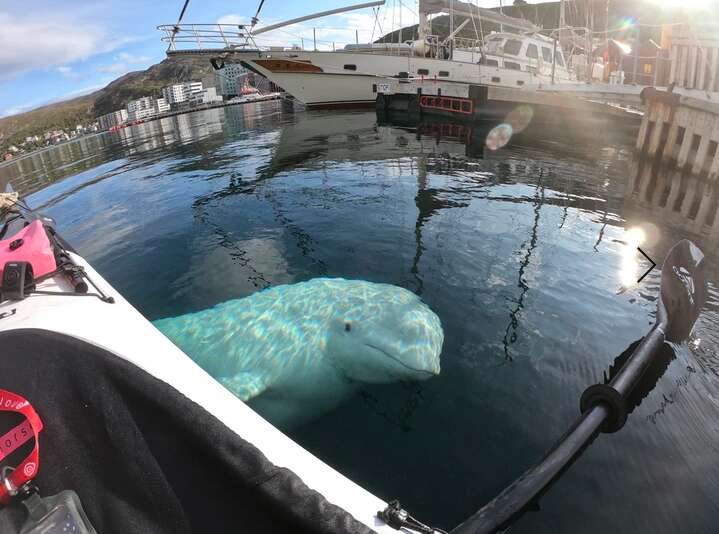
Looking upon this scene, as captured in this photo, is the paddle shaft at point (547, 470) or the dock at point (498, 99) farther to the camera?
the dock at point (498, 99)

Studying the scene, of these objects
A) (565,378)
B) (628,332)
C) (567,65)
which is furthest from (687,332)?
(567,65)

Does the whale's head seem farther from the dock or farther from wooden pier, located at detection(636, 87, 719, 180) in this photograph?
the dock

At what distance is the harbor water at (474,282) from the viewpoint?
3.89m

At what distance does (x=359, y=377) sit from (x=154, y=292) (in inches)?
201

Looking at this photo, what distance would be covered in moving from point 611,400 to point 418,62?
115 ft

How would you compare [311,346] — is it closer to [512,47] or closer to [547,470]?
[547,470]

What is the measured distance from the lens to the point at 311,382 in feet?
16.2

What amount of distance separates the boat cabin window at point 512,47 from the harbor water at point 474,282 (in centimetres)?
1828

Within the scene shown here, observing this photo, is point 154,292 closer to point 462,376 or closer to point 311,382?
point 311,382

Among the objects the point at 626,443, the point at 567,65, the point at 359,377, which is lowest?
the point at 626,443

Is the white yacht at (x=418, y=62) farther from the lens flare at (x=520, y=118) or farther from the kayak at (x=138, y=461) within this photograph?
the kayak at (x=138, y=461)

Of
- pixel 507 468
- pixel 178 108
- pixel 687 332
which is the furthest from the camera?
pixel 178 108

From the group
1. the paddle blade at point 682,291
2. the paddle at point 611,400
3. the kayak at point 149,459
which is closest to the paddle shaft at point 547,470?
the paddle at point 611,400

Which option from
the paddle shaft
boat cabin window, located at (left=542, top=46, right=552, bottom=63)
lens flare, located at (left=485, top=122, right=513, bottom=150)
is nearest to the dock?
lens flare, located at (left=485, top=122, right=513, bottom=150)
